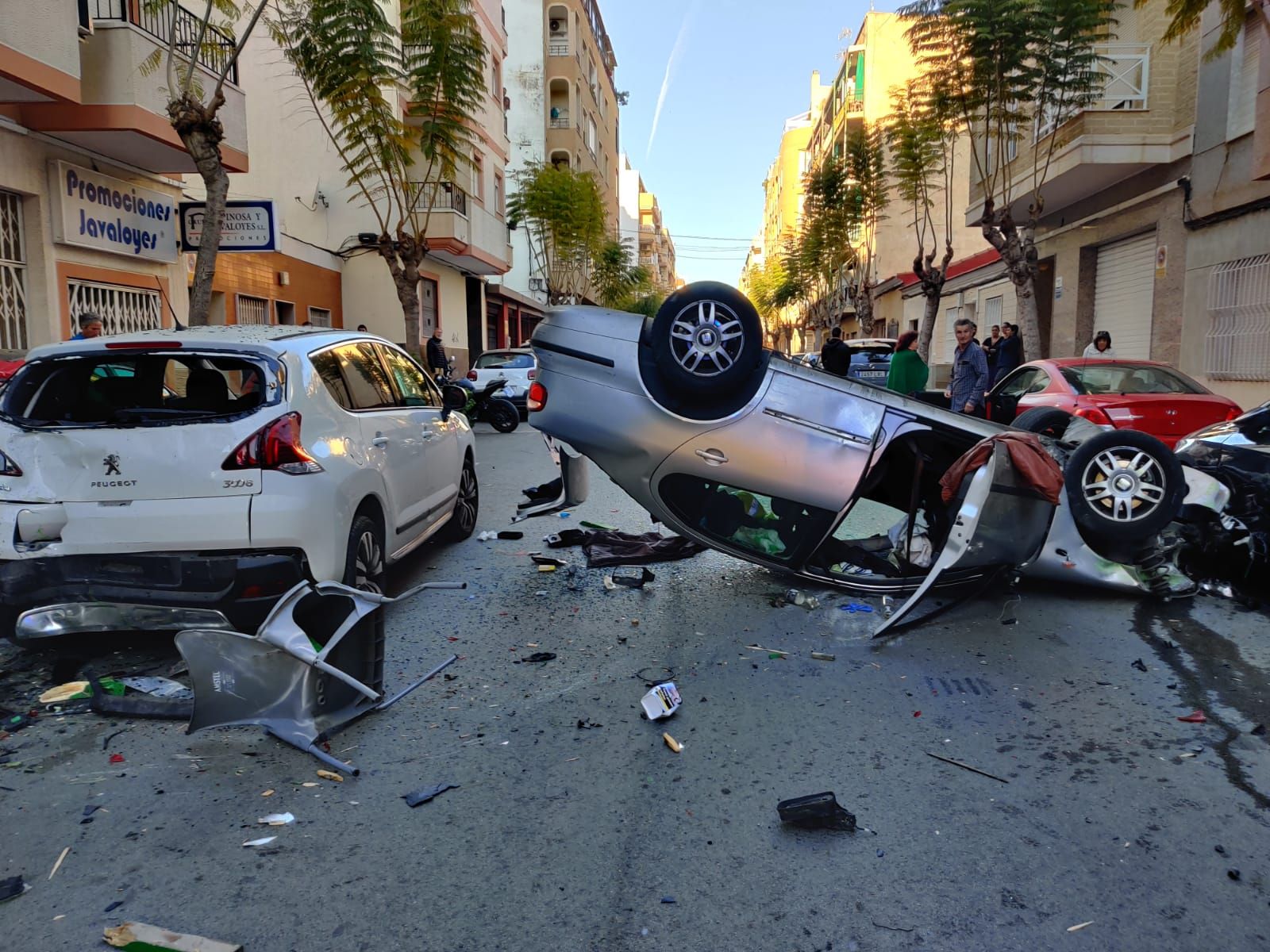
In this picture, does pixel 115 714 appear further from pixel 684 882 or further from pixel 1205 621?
pixel 1205 621

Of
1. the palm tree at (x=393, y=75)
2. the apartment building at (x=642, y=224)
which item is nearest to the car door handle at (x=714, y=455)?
the palm tree at (x=393, y=75)

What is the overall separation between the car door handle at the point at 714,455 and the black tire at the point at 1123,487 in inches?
84.6

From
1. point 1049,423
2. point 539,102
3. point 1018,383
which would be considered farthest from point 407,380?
point 539,102

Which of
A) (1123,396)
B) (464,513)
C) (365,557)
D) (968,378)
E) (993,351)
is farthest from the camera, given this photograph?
(993,351)

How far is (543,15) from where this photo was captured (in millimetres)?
45500

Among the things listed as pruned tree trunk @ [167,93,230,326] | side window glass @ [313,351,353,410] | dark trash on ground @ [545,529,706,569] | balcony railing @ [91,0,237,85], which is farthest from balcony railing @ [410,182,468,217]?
side window glass @ [313,351,353,410]

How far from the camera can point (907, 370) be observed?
10094 mm

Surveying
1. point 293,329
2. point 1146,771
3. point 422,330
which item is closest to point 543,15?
point 422,330

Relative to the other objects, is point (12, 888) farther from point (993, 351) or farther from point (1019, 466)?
point (993, 351)

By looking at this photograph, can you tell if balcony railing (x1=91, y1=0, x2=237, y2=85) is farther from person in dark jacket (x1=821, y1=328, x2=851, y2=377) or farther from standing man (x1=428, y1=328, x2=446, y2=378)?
standing man (x1=428, y1=328, x2=446, y2=378)

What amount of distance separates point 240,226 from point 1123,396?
32.2 feet

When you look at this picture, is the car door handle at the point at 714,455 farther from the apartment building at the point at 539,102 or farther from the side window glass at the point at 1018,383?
the apartment building at the point at 539,102

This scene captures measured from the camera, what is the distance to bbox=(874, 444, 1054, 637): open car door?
14.5 ft

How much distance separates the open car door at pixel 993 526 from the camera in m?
4.42
